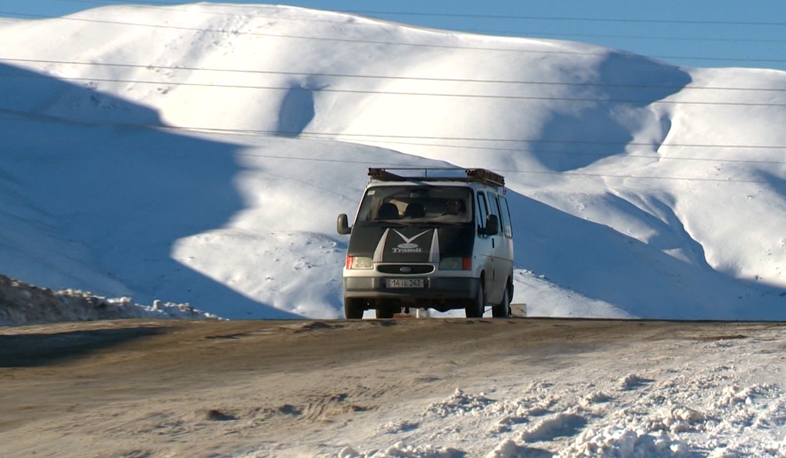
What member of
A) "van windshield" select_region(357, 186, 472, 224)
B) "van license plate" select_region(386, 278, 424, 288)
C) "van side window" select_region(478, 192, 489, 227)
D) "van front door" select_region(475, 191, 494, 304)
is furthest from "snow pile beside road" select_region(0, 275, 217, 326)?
"van side window" select_region(478, 192, 489, 227)

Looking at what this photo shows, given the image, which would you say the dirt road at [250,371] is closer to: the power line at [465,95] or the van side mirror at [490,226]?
the van side mirror at [490,226]

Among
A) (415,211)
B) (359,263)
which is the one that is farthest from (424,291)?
(415,211)

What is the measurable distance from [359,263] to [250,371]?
7.12m

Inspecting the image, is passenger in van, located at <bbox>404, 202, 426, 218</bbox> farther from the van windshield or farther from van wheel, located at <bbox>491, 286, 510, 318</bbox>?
van wheel, located at <bbox>491, 286, 510, 318</bbox>

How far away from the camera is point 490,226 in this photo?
17547 millimetres

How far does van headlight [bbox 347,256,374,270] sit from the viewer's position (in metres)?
17.2

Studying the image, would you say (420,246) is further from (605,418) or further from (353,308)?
(605,418)

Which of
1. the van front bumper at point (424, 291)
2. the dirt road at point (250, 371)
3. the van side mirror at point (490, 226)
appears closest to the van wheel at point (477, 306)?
the van front bumper at point (424, 291)

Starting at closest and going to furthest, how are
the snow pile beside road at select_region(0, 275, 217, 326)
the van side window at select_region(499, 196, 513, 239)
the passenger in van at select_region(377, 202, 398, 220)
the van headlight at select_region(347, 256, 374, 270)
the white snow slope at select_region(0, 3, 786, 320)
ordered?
the van headlight at select_region(347, 256, 374, 270) → the passenger in van at select_region(377, 202, 398, 220) → the snow pile beside road at select_region(0, 275, 217, 326) → the van side window at select_region(499, 196, 513, 239) → the white snow slope at select_region(0, 3, 786, 320)

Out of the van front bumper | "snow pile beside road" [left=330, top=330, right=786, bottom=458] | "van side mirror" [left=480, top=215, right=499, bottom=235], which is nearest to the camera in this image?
"snow pile beside road" [left=330, top=330, right=786, bottom=458]

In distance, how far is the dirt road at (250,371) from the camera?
722 centimetres

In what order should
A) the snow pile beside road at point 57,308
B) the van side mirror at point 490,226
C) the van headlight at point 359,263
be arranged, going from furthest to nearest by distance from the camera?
the snow pile beside road at point 57,308 < the van side mirror at point 490,226 < the van headlight at point 359,263

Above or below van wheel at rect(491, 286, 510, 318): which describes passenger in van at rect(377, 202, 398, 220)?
above

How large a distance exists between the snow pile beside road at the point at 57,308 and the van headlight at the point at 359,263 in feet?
17.4
